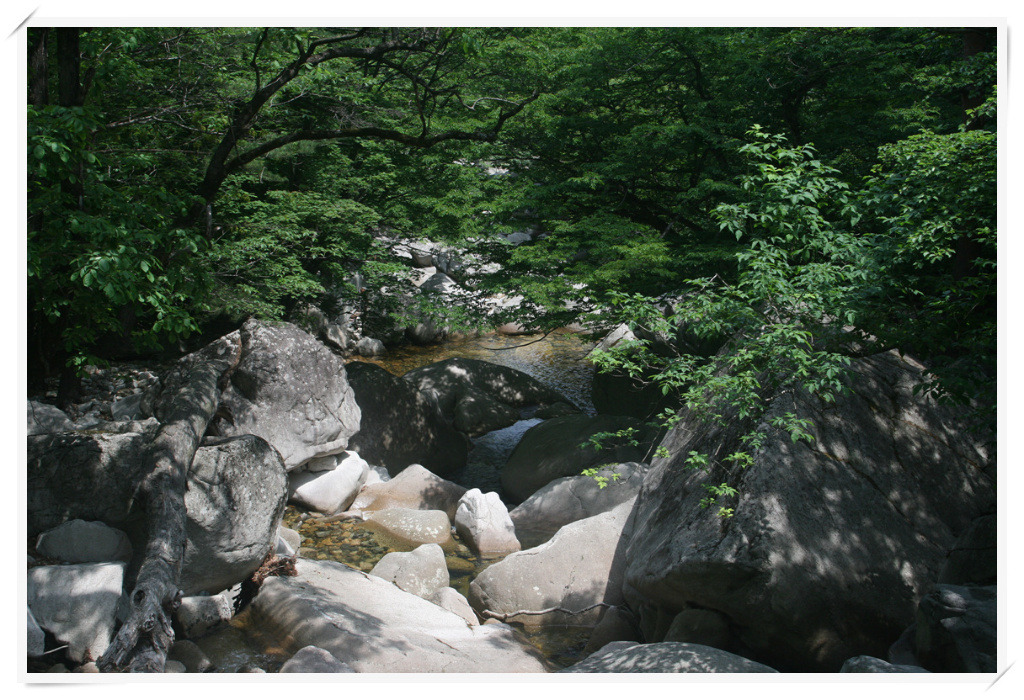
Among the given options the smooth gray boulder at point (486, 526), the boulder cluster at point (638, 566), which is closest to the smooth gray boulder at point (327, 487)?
the boulder cluster at point (638, 566)

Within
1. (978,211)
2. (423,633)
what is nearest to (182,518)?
(423,633)

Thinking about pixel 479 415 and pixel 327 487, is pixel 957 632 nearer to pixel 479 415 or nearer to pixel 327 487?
pixel 327 487

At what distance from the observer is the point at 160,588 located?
135 inches

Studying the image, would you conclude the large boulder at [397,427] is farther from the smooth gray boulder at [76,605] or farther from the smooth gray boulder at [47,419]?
the smooth gray boulder at [76,605]

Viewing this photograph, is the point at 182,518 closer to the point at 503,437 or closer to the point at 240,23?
the point at 240,23

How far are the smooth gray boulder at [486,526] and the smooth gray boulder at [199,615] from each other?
2251mm

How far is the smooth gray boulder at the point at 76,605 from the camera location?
3576 millimetres

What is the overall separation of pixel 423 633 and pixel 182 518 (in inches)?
63.9

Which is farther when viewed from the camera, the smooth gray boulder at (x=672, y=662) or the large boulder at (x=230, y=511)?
the large boulder at (x=230, y=511)

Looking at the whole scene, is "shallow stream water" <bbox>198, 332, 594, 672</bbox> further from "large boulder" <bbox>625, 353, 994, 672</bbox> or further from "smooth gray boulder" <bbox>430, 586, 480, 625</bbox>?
"large boulder" <bbox>625, 353, 994, 672</bbox>

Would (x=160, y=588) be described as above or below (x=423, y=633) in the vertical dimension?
above

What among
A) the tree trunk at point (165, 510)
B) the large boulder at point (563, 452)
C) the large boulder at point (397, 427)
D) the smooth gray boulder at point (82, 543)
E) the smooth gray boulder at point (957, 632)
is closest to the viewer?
the smooth gray boulder at point (957, 632)

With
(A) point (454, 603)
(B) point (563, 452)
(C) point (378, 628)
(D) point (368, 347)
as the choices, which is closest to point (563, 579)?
(A) point (454, 603)

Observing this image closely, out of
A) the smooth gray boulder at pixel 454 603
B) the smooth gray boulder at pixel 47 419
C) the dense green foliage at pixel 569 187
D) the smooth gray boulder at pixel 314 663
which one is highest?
the dense green foliage at pixel 569 187
